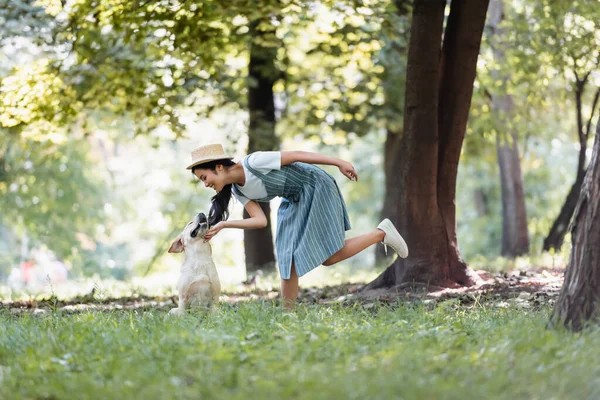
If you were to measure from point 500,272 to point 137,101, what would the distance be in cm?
578

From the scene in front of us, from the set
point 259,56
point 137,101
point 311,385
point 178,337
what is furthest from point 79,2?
point 311,385

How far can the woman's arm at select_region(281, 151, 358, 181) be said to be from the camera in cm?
676

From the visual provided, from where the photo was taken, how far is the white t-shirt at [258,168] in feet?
22.7

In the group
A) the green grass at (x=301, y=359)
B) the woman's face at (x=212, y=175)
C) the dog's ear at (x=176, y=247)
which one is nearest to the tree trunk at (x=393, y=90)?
the woman's face at (x=212, y=175)

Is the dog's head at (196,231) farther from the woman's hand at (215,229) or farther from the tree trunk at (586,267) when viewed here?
the tree trunk at (586,267)

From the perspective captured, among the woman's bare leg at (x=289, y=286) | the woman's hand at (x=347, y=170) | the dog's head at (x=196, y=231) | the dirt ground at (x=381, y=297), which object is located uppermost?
the woman's hand at (x=347, y=170)

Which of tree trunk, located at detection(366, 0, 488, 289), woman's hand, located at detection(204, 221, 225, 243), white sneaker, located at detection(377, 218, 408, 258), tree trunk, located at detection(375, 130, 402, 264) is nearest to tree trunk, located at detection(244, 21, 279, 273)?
tree trunk, located at detection(375, 130, 402, 264)

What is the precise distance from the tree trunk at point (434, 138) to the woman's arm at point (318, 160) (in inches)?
97.1

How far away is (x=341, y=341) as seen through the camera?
16.0 feet

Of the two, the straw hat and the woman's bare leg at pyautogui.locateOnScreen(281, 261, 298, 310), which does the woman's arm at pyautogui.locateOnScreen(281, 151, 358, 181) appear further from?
the woman's bare leg at pyautogui.locateOnScreen(281, 261, 298, 310)

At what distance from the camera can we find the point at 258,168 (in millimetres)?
6941

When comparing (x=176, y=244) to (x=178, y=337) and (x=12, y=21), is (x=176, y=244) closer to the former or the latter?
(x=178, y=337)

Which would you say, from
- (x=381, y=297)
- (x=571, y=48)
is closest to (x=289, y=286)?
(x=381, y=297)

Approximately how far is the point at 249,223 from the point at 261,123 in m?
8.23
